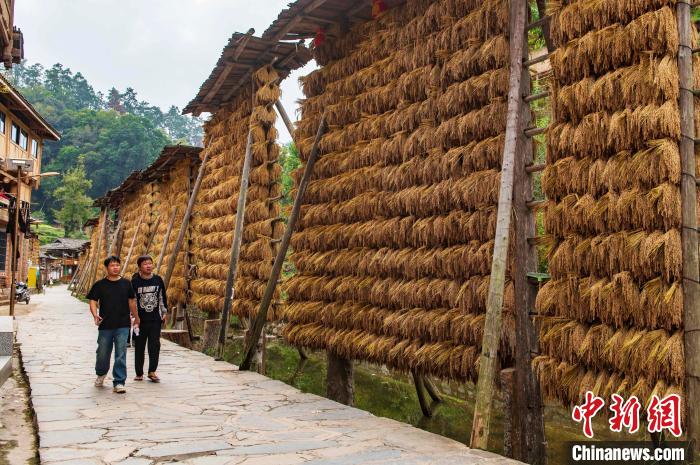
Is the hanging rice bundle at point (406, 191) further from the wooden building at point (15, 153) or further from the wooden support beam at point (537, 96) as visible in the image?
the wooden building at point (15, 153)

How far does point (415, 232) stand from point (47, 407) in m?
3.78

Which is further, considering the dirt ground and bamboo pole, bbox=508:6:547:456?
bamboo pole, bbox=508:6:547:456

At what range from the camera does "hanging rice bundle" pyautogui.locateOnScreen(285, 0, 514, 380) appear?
16.6 feet

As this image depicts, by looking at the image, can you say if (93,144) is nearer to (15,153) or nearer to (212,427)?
(15,153)

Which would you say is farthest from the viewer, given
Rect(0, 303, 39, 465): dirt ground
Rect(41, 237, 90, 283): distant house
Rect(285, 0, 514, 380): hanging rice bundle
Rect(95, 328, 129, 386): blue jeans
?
Rect(41, 237, 90, 283): distant house

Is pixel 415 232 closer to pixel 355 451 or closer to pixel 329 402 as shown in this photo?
pixel 329 402

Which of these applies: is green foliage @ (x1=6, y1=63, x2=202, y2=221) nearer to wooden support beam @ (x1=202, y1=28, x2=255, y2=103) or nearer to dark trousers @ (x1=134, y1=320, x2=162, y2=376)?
wooden support beam @ (x1=202, y1=28, x2=255, y2=103)

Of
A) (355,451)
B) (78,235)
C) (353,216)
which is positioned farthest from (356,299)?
(78,235)

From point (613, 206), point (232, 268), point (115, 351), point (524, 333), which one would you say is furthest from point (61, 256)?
point (613, 206)

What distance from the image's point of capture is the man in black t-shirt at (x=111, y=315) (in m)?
6.35

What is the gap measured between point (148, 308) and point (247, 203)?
3.52 meters

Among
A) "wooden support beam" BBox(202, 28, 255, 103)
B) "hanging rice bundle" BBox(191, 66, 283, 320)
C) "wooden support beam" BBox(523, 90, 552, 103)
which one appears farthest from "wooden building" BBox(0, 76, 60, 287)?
"wooden support beam" BBox(523, 90, 552, 103)

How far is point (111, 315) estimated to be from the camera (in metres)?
6.41

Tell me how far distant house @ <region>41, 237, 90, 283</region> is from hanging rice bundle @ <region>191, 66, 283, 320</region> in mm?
31876
